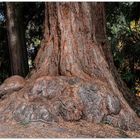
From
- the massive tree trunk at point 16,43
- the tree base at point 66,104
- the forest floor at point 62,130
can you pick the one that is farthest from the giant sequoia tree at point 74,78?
the massive tree trunk at point 16,43

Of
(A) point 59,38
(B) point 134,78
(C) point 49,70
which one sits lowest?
(B) point 134,78

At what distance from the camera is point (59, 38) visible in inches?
332

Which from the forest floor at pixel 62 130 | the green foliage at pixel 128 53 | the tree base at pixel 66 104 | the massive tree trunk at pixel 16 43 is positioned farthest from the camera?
the green foliage at pixel 128 53

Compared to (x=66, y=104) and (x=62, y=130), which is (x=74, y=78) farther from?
(x=62, y=130)

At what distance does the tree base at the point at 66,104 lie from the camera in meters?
7.46

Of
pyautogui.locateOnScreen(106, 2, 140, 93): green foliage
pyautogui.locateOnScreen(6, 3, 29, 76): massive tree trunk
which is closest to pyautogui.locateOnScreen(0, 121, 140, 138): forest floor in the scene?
pyautogui.locateOnScreen(6, 3, 29, 76): massive tree trunk

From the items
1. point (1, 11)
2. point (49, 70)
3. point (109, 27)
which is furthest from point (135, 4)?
point (49, 70)

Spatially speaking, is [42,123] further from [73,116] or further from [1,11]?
[1,11]

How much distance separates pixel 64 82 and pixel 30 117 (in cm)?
89

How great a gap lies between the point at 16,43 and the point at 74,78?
569 cm

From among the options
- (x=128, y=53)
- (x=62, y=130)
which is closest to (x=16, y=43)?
(x=128, y=53)

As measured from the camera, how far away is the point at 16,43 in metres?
13.3

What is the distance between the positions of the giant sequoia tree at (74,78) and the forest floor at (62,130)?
0.16 metres

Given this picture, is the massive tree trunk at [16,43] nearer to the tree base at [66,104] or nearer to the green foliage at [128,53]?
the green foliage at [128,53]
